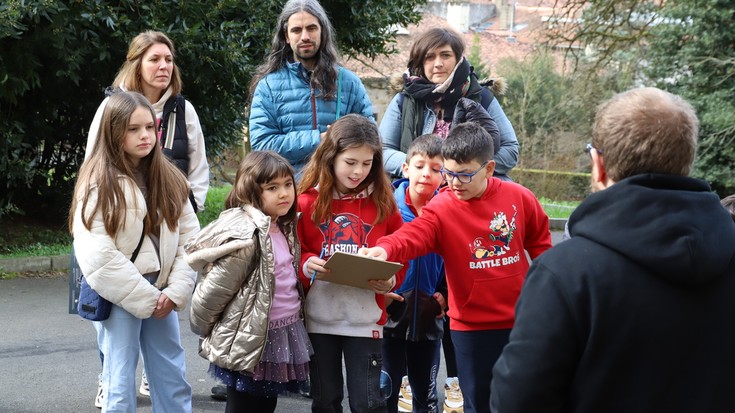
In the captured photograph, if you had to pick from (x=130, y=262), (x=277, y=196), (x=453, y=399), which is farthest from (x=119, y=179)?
(x=453, y=399)

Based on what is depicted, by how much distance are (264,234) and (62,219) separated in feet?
27.1

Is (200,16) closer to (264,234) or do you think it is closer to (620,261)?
(264,234)

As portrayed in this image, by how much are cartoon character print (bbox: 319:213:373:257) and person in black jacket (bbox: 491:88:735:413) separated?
203cm

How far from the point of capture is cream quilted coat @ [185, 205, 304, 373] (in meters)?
3.79

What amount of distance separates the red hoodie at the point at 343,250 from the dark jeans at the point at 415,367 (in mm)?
565

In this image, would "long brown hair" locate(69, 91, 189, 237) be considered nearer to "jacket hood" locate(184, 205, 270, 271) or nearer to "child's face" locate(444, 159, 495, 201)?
"jacket hood" locate(184, 205, 270, 271)

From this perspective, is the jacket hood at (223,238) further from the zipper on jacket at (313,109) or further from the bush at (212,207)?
the bush at (212,207)

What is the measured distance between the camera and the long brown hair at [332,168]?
4125 millimetres

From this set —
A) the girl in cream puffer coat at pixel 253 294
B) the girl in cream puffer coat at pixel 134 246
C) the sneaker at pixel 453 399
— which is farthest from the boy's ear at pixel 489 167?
the sneaker at pixel 453 399

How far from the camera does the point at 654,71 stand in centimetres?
2039

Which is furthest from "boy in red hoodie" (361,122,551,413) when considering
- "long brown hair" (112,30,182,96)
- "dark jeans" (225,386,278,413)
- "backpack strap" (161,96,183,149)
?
"long brown hair" (112,30,182,96)

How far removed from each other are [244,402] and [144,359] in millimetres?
614

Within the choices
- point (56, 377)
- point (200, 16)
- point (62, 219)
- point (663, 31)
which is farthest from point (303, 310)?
point (663, 31)

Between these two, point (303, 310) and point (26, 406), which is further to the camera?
point (26, 406)
